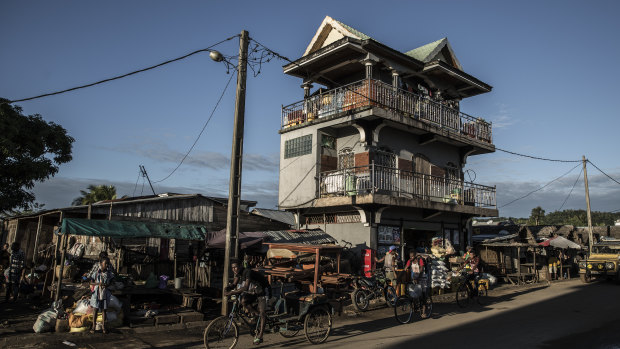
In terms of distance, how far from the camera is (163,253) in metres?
19.8

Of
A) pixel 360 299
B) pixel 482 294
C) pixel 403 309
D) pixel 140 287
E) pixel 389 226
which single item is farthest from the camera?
pixel 389 226

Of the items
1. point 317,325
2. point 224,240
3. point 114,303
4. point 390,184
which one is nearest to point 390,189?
point 390,184

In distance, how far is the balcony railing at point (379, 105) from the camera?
709 inches

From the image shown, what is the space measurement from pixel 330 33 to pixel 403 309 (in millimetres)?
14760

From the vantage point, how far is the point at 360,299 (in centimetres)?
1364

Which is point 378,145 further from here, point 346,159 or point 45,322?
point 45,322

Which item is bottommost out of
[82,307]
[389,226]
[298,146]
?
[82,307]

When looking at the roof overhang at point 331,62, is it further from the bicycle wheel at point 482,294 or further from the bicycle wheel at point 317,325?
the bicycle wheel at point 317,325

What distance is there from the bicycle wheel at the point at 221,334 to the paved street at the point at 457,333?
0.88 meters

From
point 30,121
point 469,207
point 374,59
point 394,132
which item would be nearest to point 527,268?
point 469,207

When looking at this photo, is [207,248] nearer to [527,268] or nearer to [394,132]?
[394,132]

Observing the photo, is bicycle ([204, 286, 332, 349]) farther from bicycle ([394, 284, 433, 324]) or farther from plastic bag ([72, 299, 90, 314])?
plastic bag ([72, 299, 90, 314])

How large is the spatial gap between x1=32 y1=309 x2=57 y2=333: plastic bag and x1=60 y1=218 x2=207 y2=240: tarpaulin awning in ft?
6.48

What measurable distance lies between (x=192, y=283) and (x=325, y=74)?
12.1 metres
